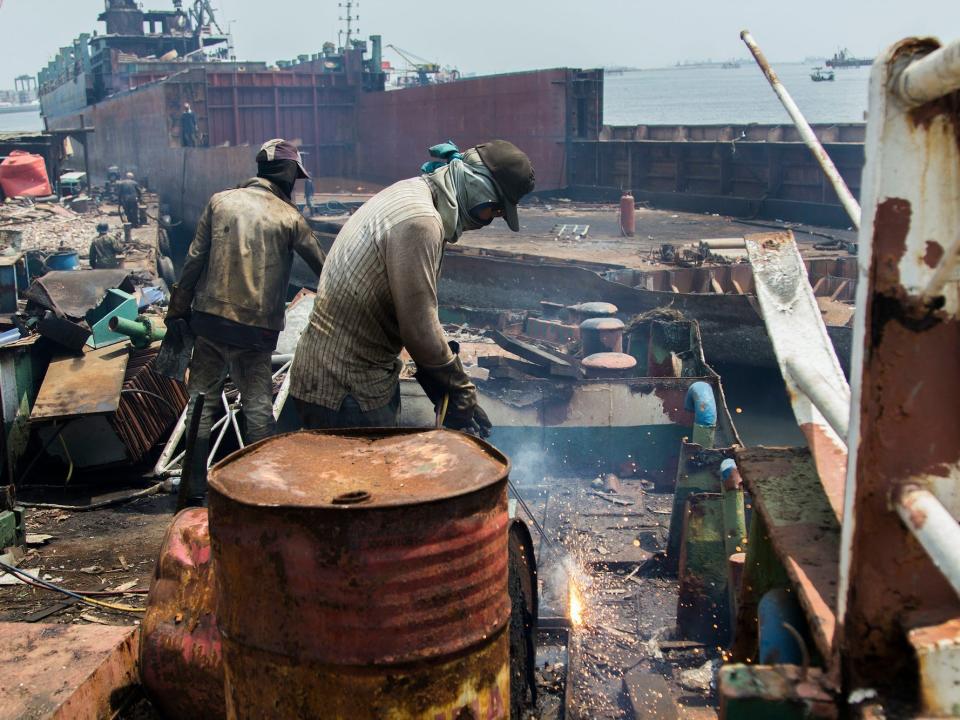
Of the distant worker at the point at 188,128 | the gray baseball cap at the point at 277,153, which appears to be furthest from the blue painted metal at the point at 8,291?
the distant worker at the point at 188,128

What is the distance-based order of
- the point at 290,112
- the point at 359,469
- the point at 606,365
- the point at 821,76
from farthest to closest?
the point at 821,76 < the point at 290,112 < the point at 606,365 < the point at 359,469

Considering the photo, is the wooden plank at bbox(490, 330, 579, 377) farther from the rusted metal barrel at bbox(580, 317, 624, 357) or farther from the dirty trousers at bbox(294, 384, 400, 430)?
the dirty trousers at bbox(294, 384, 400, 430)

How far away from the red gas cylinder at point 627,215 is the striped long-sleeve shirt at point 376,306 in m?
14.8

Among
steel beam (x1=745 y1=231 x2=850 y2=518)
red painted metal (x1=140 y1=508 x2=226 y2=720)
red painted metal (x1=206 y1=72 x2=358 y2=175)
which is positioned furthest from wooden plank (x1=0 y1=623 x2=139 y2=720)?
red painted metal (x1=206 y1=72 x2=358 y2=175)

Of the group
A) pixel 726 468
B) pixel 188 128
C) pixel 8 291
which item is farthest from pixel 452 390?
pixel 188 128

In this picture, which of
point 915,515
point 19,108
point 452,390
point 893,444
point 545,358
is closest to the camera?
point 915,515

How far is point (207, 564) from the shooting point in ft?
10.4

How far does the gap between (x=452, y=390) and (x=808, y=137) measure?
1.69 metres

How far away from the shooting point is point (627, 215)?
18.1 metres

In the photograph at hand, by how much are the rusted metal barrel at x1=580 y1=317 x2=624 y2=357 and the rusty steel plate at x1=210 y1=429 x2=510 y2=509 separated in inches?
265

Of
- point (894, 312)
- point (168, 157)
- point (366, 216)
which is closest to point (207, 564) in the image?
point (366, 216)

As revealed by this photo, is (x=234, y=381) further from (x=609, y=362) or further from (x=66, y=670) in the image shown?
(x=609, y=362)

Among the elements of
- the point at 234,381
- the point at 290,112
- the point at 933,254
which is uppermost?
the point at 290,112

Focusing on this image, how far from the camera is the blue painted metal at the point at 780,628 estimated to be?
2148 millimetres
